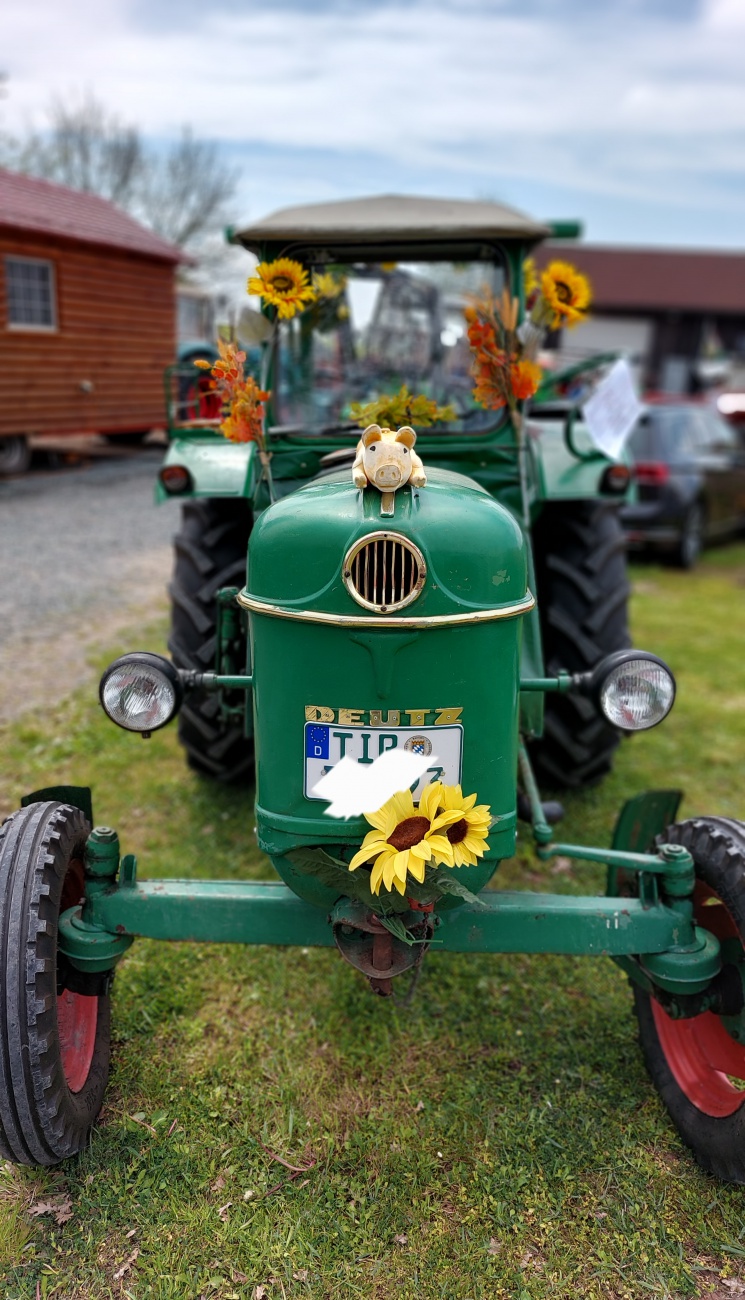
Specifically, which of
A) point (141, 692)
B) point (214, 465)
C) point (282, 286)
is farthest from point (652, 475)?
point (141, 692)

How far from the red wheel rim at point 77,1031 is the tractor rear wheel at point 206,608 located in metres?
1.21

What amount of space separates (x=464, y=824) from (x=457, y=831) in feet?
0.07

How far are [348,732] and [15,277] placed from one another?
12547 mm

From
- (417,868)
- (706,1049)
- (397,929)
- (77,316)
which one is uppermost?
(417,868)

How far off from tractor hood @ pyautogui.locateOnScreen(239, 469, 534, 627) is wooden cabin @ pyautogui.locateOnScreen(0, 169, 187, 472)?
1137cm

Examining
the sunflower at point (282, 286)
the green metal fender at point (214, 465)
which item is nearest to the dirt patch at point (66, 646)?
the green metal fender at point (214, 465)

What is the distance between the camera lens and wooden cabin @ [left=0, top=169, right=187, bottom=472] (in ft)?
40.7

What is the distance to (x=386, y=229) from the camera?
3.30 metres

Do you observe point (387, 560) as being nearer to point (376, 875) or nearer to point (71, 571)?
point (376, 875)

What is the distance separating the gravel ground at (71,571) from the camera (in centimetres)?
592

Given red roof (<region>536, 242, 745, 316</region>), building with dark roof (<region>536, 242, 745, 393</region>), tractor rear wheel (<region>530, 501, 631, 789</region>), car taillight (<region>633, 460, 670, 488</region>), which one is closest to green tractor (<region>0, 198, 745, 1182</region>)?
tractor rear wheel (<region>530, 501, 631, 789</region>)

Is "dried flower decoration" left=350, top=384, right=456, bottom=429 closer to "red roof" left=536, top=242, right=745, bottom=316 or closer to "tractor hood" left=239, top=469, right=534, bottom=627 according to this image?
"tractor hood" left=239, top=469, right=534, bottom=627

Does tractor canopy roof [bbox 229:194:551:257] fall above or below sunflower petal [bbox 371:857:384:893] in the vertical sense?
above

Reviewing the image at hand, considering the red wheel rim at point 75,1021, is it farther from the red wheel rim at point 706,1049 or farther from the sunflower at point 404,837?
the red wheel rim at point 706,1049
